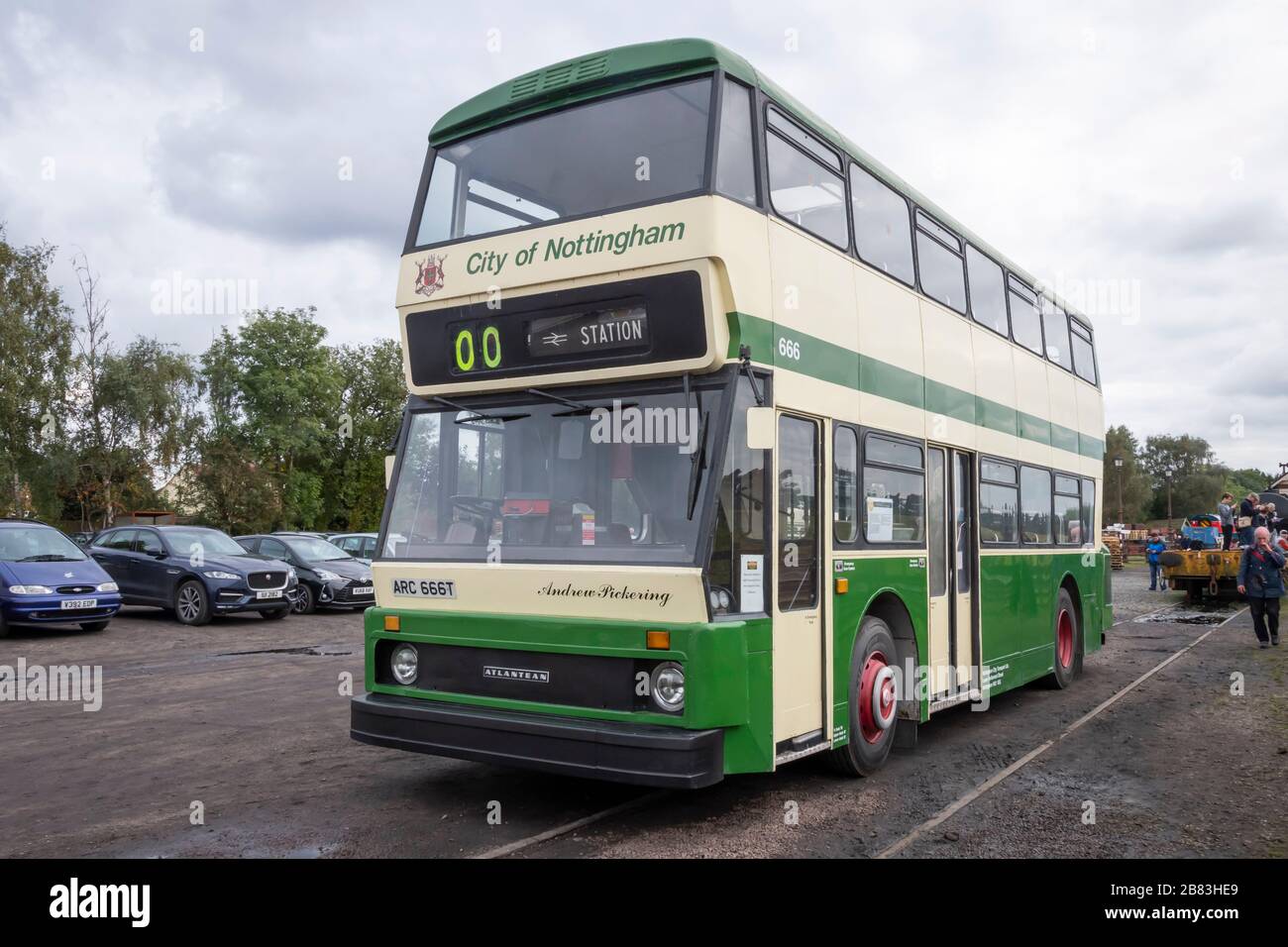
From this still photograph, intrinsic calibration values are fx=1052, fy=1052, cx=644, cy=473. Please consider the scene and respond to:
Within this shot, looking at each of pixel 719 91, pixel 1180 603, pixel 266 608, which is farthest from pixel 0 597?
pixel 1180 603

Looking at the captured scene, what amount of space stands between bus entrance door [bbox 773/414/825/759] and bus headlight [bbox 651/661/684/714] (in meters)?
0.78

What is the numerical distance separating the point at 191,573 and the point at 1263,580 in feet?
56.8

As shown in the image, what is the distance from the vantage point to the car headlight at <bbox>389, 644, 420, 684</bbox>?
21.1ft

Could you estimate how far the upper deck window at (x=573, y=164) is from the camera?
6.10 m

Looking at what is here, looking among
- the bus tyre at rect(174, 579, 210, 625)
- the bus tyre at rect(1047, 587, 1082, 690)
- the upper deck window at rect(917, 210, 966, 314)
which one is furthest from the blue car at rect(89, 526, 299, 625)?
the upper deck window at rect(917, 210, 966, 314)

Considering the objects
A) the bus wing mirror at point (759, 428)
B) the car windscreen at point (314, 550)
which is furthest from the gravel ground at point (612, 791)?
the car windscreen at point (314, 550)

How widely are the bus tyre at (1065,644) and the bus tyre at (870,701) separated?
495 cm

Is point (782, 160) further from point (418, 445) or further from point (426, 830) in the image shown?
point (426, 830)

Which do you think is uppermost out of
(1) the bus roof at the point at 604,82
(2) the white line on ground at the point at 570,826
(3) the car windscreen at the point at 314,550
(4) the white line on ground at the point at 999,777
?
(1) the bus roof at the point at 604,82

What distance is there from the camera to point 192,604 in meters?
18.6

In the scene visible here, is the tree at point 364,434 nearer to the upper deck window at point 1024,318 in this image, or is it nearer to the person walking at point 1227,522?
the person walking at point 1227,522

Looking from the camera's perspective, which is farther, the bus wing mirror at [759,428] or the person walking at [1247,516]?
the person walking at [1247,516]
